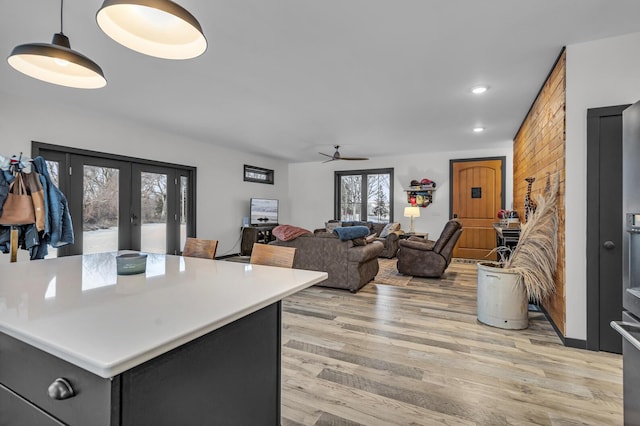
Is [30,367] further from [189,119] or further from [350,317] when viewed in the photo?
[189,119]

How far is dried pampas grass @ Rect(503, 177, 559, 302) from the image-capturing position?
115 inches

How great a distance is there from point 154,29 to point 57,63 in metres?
0.78

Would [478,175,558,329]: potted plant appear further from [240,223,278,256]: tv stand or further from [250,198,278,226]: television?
[250,198,278,226]: television

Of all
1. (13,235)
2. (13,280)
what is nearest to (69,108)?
(13,235)

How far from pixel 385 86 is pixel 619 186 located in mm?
2315

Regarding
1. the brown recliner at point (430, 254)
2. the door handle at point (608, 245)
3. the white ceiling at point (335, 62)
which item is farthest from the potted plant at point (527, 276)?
the brown recliner at point (430, 254)

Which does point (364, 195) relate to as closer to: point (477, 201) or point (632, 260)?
point (477, 201)

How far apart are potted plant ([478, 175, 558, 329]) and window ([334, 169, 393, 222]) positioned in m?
5.11

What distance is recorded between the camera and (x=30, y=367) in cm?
89

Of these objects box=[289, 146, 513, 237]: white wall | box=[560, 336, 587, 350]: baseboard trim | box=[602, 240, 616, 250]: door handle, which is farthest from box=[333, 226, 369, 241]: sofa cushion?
box=[289, 146, 513, 237]: white wall

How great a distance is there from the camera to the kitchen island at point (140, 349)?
0.74m

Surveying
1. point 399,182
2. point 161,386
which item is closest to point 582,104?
point 161,386

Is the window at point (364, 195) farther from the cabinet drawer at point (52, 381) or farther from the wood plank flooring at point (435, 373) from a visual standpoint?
the cabinet drawer at point (52, 381)

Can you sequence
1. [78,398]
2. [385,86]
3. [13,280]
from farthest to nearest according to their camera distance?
[385,86] < [13,280] < [78,398]
